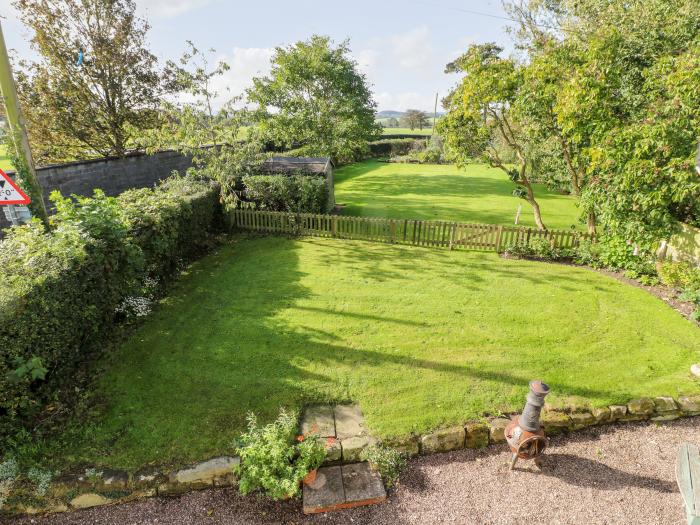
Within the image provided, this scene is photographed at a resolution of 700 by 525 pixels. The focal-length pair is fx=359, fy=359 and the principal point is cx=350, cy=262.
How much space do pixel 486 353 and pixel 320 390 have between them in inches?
132

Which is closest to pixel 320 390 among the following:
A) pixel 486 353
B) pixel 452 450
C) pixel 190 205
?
pixel 452 450

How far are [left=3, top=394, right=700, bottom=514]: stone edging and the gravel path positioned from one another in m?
0.11

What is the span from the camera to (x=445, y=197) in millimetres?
22266

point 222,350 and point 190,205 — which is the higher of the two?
point 190,205

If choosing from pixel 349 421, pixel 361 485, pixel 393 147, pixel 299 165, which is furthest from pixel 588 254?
pixel 393 147

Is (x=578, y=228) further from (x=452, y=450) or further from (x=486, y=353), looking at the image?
(x=452, y=450)

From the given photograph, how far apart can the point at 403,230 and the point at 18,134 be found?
34.5ft

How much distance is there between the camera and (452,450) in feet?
16.8

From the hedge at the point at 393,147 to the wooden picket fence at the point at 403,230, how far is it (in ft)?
115

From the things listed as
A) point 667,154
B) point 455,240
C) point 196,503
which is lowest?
point 196,503

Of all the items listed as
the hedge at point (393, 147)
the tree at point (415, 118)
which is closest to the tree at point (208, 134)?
the hedge at point (393, 147)

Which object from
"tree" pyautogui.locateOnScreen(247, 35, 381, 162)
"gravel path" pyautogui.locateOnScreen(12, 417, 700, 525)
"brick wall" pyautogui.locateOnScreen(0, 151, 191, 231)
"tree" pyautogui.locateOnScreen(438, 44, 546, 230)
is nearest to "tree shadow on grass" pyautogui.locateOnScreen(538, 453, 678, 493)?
"gravel path" pyautogui.locateOnScreen(12, 417, 700, 525)

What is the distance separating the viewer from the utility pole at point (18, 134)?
6.25 metres

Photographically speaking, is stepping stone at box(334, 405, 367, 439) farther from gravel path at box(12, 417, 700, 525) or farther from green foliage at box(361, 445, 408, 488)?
gravel path at box(12, 417, 700, 525)
